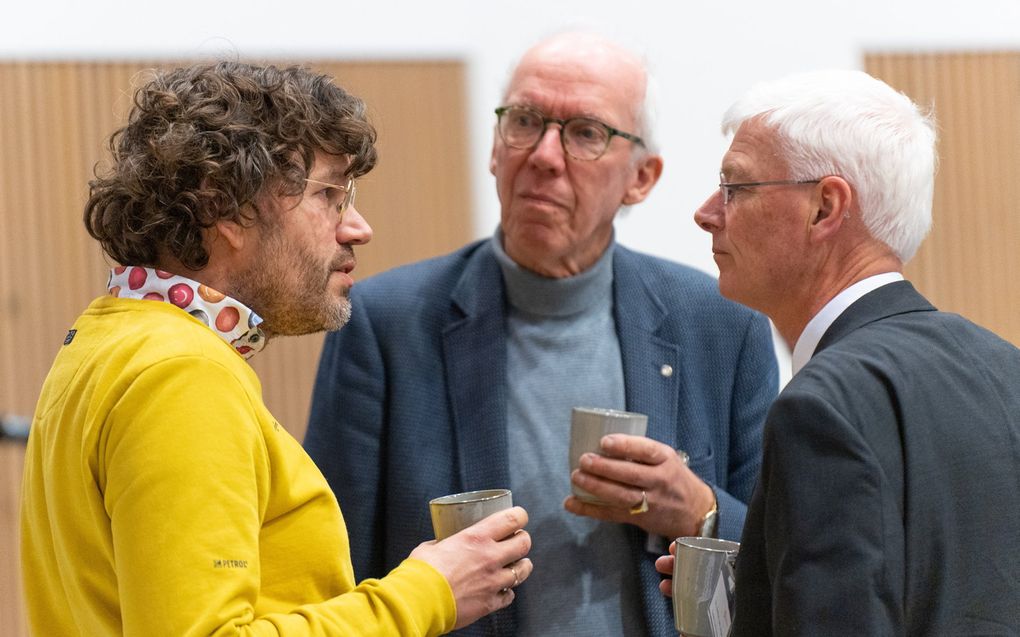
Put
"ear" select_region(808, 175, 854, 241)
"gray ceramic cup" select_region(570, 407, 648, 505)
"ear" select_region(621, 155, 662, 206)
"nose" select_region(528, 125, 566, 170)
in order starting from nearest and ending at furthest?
"ear" select_region(808, 175, 854, 241) < "gray ceramic cup" select_region(570, 407, 648, 505) < "nose" select_region(528, 125, 566, 170) < "ear" select_region(621, 155, 662, 206)

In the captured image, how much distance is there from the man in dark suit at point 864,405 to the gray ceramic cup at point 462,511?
0.39 metres

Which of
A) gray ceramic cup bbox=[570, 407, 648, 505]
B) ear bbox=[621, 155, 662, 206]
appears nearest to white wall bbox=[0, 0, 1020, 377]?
ear bbox=[621, 155, 662, 206]

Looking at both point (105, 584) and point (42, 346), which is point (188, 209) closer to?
point (105, 584)

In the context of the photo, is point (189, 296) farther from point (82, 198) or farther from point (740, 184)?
point (82, 198)

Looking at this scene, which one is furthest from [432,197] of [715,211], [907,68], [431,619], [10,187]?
[431,619]

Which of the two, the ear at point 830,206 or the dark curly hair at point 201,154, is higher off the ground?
the dark curly hair at point 201,154

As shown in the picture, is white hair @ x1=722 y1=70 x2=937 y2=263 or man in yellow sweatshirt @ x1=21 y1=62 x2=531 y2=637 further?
white hair @ x1=722 y1=70 x2=937 y2=263

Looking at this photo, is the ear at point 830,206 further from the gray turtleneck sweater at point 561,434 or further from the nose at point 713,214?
the gray turtleneck sweater at point 561,434

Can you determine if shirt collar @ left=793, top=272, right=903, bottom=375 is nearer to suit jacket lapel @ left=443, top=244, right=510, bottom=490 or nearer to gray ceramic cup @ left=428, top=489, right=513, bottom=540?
gray ceramic cup @ left=428, top=489, right=513, bottom=540

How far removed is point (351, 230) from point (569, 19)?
8.15 ft

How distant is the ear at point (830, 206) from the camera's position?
148 centimetres

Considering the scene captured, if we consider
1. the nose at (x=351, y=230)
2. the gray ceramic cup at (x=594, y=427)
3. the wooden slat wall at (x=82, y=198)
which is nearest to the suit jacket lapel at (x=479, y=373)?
the gray ceramic cup at (x=594, y=427)

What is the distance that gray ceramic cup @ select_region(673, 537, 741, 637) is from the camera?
4.82ft

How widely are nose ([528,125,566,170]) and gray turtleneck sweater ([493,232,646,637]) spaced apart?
18 cm
